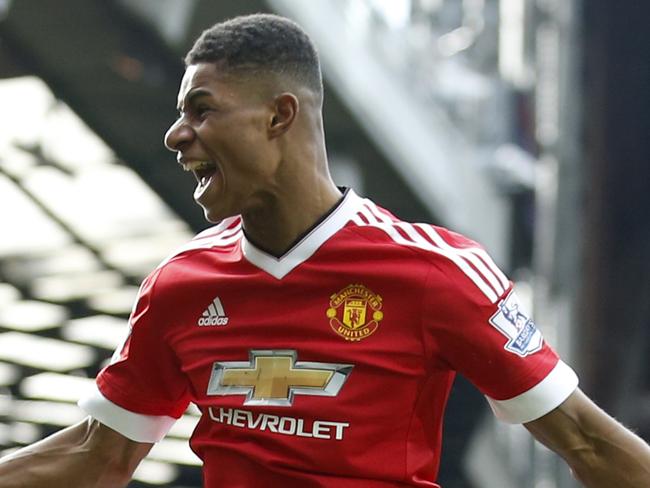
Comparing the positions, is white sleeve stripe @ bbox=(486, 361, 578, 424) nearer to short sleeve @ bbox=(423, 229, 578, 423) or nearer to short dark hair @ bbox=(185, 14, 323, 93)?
short sleeve @ bbox=(423, 229, 578, 423)

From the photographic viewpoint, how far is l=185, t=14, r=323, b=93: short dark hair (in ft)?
14.7

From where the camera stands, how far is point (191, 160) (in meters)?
4.40

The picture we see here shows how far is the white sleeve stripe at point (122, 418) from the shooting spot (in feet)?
15.3

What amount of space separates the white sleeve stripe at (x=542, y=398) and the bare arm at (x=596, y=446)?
0.02 meters

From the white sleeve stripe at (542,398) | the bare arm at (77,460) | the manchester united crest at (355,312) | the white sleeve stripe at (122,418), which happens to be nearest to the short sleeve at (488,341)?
A: the white sleeve stripe at (542,398)

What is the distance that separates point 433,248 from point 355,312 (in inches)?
10.2

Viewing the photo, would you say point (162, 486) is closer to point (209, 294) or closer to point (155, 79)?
point (155, 79)

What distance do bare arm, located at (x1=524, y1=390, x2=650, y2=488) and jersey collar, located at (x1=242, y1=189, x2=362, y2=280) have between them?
74 cm

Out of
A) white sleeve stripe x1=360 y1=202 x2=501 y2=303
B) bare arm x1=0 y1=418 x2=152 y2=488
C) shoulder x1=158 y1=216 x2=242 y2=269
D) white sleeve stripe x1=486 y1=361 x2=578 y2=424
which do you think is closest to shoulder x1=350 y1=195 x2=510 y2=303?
white sleeve stripe x1=360 y1=202 x2=501 y2=303


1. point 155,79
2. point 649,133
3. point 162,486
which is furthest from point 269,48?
point 162,486

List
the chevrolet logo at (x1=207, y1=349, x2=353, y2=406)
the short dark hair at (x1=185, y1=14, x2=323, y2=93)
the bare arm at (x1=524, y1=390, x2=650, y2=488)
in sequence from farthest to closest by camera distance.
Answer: the short dark hair at (x1=185, y1=14, x2=323, y2=93), the chevrolet logo at (x1=207, y1=349, x2=353, y2=406), the bare arm at (x1=524, y1=390, x2=650, y2=488)

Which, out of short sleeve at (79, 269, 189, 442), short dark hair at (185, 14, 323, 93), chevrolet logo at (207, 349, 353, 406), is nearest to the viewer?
chevrolet logo at (207, 349, 353, 406)

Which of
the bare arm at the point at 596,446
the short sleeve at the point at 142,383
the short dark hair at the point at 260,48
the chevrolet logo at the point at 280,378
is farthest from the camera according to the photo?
the short sleeve at the point at 142,383

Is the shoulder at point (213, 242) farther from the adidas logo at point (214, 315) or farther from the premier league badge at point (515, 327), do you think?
the premier league badge at point (515, 327)
